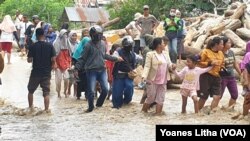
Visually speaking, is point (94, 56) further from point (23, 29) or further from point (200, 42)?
point (23, 29)

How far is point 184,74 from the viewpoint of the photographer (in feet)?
40.2

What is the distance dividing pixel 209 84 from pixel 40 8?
98.6 ft

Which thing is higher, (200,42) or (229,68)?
(229,68)

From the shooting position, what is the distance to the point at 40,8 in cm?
4119

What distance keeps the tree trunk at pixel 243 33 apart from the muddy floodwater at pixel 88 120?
17.3ft

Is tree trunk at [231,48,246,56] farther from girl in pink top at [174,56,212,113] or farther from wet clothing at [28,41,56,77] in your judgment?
wet clothing at [28,41,56,77]

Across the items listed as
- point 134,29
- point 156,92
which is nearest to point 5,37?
point 134,29

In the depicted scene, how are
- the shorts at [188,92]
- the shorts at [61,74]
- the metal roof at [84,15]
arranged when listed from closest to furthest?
1. the shorts at [188,92]
2. the shorts at [61,74]
3. the metal roof at [84,15]

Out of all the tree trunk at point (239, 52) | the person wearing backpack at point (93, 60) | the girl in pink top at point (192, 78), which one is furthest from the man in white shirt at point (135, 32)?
the girl in pink top at point (192, 78)

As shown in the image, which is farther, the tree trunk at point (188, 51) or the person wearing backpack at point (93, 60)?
the tree trunk at point (188, 51)

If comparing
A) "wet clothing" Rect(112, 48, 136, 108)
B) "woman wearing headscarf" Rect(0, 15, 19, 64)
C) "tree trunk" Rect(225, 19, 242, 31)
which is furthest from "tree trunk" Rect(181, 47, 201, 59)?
"woman wearing headscarf" Rect(0, 15, 19, 64)

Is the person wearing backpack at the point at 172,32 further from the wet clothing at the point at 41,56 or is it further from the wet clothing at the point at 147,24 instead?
the wet clothing at the point at 41,56

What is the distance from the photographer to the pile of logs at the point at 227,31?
19766 mm

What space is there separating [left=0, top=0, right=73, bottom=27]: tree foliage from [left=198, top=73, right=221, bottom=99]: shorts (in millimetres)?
28467
